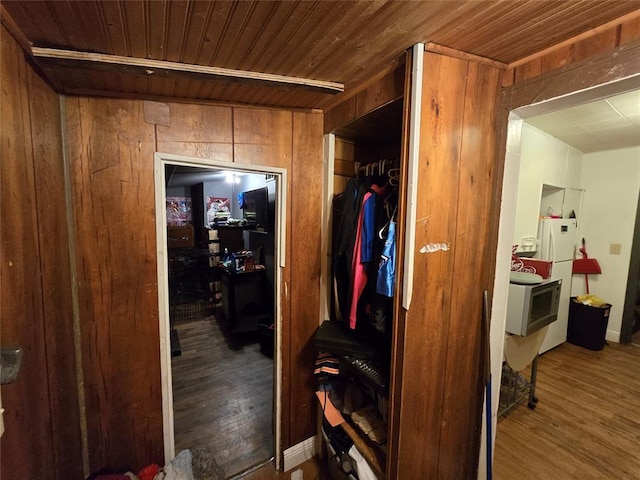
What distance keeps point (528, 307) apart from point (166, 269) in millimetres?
2574

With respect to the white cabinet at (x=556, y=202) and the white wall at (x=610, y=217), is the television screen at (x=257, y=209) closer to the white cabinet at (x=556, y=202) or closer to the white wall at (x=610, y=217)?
the white cabinet at (x=556, y=202)

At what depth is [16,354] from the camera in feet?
2.37

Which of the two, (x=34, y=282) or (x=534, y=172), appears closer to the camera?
(x=34, y=282)

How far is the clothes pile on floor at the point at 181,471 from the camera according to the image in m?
1.35

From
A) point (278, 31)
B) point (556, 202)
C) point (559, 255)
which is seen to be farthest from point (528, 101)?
point (556, 202)

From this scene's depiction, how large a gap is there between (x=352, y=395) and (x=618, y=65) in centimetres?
198

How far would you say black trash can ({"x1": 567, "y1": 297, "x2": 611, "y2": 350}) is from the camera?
10.9ft

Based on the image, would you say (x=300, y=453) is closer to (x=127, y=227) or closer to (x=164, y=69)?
(x=127, y=227)

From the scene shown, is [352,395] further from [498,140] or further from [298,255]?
[498,140]

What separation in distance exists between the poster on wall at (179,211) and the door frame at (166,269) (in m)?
4.22

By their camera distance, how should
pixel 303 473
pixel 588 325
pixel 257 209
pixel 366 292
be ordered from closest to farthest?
pixel 366 292 → pixel 303 473 → pixel 588 325 → pixel 257 209

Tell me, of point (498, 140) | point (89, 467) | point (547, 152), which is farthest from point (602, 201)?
point (89, 467)

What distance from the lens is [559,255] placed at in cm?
312

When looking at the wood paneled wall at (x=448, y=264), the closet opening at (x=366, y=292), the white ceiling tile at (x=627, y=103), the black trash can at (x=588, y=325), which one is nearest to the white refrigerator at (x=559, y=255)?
the black trash can at (x=588, y=325)
